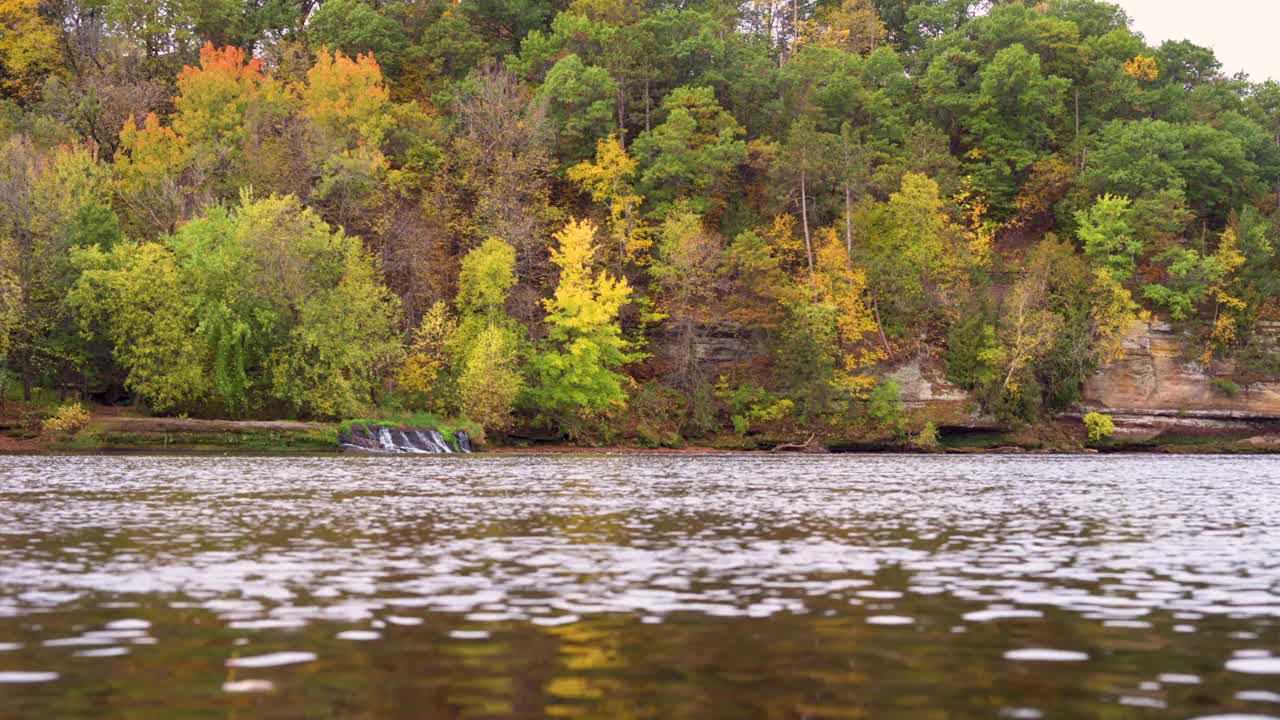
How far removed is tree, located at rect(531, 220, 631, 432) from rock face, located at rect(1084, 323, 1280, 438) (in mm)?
39083

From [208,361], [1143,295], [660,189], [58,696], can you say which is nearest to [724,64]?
[660,189]

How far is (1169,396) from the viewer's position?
103312 millimetres

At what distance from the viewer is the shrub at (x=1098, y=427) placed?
98.1m

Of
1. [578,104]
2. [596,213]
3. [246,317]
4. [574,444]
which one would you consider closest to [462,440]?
[574,444]

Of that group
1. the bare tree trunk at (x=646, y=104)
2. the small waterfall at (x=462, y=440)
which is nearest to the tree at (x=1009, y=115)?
the bare tree trunk at (x=646, y=104)

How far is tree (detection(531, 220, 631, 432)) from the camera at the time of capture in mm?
91688

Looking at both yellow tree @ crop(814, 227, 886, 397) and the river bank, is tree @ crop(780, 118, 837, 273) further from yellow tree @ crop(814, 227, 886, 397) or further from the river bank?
the river bank

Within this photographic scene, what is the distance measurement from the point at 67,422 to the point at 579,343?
3462 cm

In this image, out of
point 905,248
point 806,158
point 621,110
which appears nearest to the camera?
point 806,158

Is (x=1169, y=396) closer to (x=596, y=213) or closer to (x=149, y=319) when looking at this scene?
(x=596, y=213)

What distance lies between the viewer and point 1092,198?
117 m

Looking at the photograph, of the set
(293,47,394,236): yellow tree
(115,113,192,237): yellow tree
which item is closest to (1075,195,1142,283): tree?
(293,47,394,236): yellow tree

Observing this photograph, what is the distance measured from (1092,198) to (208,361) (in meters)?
79.9

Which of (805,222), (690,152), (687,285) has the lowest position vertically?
(687,285)
